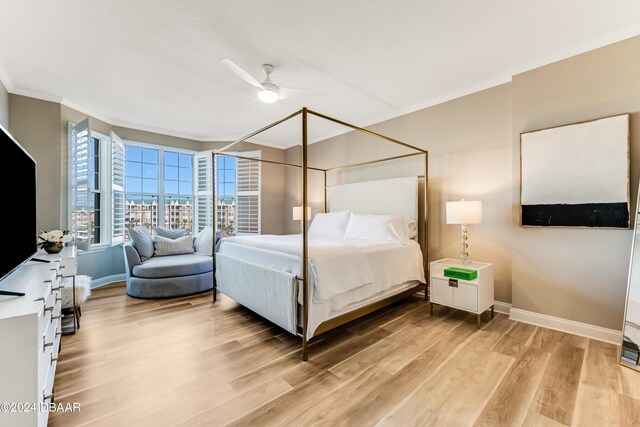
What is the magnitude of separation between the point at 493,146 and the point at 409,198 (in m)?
1.15

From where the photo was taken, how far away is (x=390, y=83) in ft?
10.7

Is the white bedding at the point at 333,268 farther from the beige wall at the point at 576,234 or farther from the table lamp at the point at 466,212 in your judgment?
the beige wall at the point at 576,234

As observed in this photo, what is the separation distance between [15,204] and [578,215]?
14.6 feet

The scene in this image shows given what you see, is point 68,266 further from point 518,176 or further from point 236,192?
point 518,176

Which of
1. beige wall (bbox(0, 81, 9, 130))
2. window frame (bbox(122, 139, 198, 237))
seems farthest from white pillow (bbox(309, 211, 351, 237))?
beige wall (bbox(0, 81, 9, 130))

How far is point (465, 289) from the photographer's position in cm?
289

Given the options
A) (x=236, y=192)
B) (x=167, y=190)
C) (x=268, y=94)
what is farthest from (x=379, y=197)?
(x=167, y=190)

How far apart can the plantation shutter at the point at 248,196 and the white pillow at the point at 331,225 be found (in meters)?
1.78

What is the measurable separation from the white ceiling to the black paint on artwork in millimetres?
1477

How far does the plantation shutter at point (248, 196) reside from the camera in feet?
18.9

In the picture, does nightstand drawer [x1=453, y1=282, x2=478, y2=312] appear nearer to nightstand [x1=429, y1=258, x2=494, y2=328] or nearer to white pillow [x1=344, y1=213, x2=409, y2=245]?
nightstand [x1=429, y1=258, x2=494, y2=328]

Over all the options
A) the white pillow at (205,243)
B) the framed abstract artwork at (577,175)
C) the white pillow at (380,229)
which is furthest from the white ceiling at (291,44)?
the white pillow at (205,243)

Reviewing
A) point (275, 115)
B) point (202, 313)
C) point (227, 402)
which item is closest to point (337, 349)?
point (227, 402)

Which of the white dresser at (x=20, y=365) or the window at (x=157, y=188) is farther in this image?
the window at (x=157, y=188)
